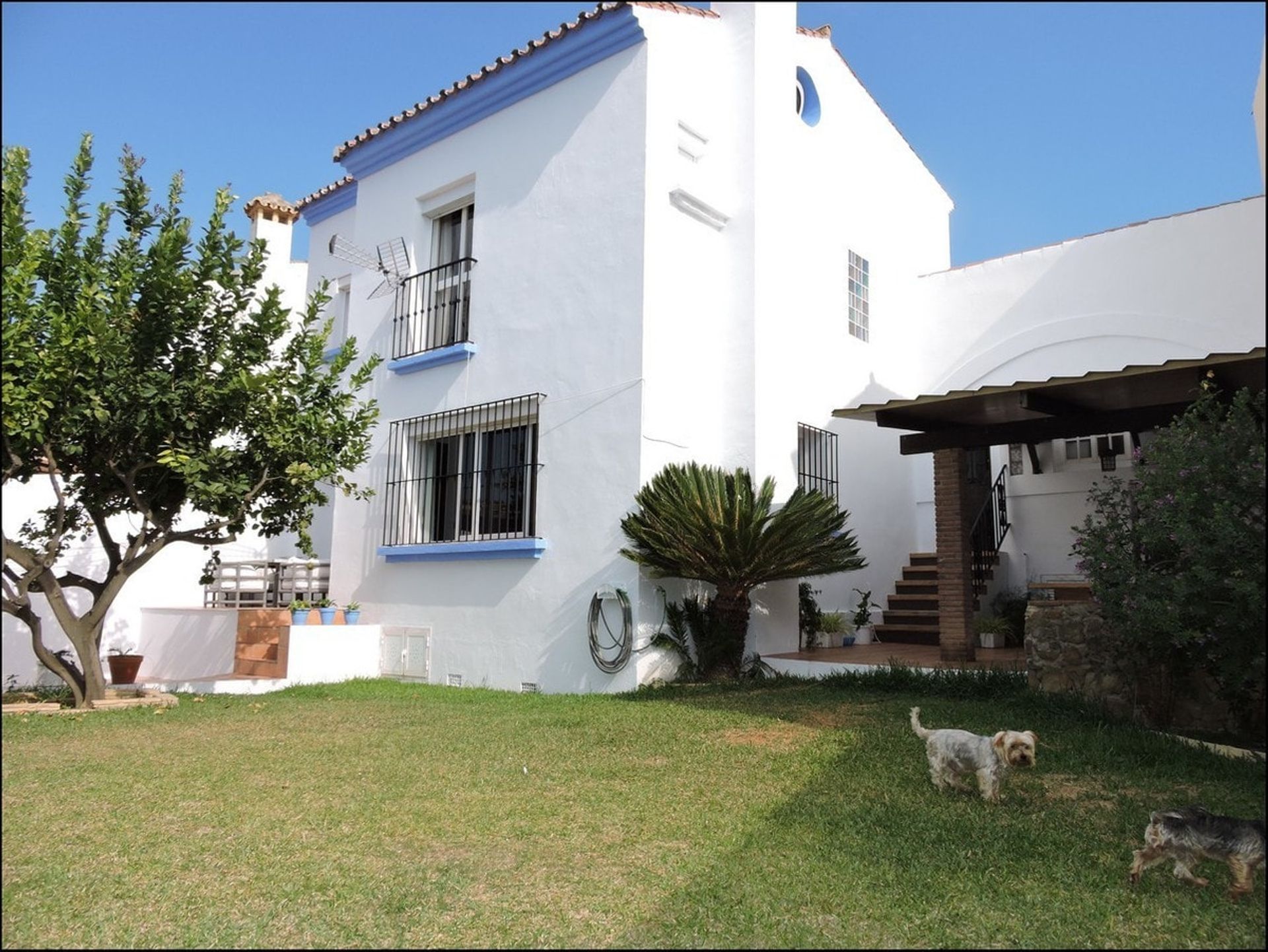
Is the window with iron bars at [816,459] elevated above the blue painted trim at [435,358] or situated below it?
below

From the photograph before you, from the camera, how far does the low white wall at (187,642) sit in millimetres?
11781

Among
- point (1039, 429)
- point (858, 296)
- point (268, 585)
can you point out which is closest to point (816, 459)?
point (858, 296)

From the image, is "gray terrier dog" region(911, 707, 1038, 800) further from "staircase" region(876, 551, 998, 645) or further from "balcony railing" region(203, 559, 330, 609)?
"balcony railing" region(203, 559, 330, 609)

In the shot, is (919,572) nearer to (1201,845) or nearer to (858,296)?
(858,296)

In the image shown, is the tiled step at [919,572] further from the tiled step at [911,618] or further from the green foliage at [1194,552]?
the green foliage at [1194,552]

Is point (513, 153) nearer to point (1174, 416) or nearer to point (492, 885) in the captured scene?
point (1174, 416)

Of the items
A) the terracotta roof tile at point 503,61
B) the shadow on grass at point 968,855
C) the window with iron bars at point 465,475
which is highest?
the terracotta roof tile at point 503,61

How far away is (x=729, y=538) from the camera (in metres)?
8.63

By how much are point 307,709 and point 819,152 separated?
9.03 metres

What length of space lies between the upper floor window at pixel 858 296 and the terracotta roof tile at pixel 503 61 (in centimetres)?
379

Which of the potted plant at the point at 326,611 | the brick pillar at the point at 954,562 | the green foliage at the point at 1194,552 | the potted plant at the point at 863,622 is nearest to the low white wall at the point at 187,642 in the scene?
the potted plant at the point at 326,611

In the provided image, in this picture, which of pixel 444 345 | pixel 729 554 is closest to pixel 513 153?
pixel 444 345

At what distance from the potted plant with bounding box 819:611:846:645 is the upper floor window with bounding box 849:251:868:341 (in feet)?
13.1

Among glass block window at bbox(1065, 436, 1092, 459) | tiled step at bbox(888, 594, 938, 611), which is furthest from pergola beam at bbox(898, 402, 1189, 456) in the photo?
glass block window at bbox(1065, 436, 1092, 459)
